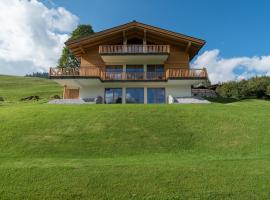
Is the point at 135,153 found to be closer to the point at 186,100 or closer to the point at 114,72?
the point at 186,100

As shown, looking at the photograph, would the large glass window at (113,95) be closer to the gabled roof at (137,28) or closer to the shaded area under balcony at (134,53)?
the shaded area under balcony at (134,53)

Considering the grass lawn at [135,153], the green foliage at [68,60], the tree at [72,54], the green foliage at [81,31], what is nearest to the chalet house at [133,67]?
the grass lawn at [135,153]

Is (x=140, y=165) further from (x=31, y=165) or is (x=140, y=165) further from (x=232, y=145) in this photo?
(x=232, y=145)

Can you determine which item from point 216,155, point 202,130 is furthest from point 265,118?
point 216,155

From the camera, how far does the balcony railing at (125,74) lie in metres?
26.3

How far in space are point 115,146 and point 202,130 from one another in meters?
5.13

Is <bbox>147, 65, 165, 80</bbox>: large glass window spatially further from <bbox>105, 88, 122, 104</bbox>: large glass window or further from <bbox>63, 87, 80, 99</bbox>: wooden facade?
<bbox>63, 87, 80, 99</bbox>: wooden facade

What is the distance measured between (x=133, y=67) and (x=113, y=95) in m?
3.95

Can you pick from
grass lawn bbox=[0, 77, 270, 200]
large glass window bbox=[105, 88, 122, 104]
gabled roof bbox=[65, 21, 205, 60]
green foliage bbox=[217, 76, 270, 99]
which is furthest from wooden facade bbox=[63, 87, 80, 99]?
green foliage bbox=[217, 76, 270, 99]

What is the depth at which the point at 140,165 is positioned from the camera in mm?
9930

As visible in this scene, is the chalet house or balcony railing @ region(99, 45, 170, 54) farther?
balcony railing @ region(99, 45, 170, 54)

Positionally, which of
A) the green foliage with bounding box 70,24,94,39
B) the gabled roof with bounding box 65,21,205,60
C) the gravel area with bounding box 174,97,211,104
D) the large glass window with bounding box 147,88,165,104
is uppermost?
the green foliage with bounding box 70,24,94,39

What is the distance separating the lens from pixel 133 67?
1168 inches

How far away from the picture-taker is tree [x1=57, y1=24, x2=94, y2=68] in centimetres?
4556
